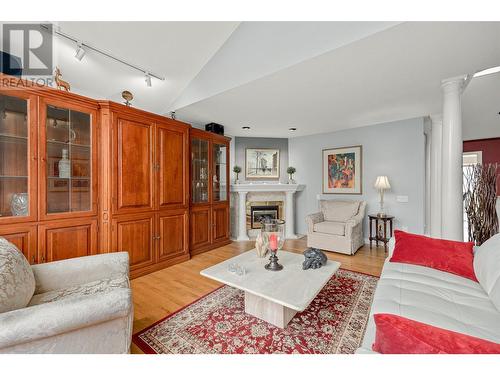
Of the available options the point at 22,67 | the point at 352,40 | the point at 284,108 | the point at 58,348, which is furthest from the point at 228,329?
the point at 22,67

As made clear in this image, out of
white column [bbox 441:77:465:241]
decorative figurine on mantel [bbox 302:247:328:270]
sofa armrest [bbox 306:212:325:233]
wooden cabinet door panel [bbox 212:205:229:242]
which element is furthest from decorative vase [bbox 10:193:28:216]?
white column [bbox 441:77:465:241]

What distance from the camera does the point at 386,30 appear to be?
1633mm

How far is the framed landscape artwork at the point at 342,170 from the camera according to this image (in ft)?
14.8

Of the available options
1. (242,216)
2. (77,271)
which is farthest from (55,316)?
(242,216)

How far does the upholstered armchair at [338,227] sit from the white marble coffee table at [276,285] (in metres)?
1.72

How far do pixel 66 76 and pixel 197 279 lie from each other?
291 cm

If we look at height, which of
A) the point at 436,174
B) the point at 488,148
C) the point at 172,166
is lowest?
the point at 436,174

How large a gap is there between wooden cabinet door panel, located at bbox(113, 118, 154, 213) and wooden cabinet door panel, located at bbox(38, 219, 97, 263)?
348mm

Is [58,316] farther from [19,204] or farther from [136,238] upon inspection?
[136,238]

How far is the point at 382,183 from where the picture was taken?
12.8ft

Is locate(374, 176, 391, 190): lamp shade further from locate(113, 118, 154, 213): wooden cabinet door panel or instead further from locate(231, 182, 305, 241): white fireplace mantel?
locate(113, 118, 154, 213): wooden cabinet door panel

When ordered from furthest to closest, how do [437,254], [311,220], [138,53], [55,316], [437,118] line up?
[311,220] → [437,118] → [138,53] → [437,254] → [55,316]

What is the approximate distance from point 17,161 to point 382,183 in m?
4.84
